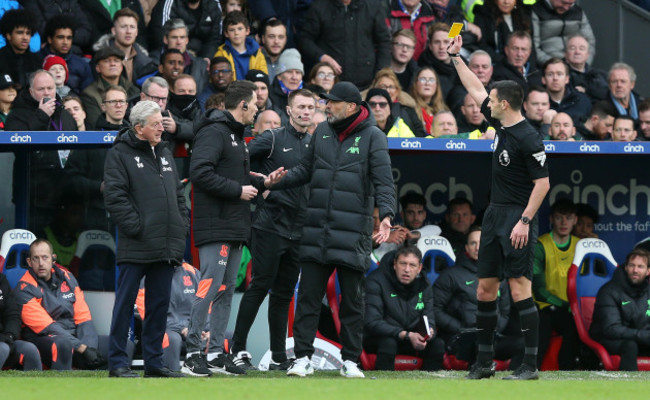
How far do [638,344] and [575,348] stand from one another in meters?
0.67

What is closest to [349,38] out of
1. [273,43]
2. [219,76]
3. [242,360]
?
[273,43]

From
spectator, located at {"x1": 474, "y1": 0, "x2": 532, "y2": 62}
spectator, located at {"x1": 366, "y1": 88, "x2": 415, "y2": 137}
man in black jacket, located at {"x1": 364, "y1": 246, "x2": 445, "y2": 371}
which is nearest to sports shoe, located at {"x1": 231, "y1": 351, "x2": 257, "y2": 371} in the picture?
man in black jacket, located at {"x1": 364, "y1": 246, "x2": 445, "y2": 371}

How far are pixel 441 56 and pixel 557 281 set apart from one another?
343 centimetres

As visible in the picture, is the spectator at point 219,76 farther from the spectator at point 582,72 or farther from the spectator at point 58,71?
the spectator at point 582,72

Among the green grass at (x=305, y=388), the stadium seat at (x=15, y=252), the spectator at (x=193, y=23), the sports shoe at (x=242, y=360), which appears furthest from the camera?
the spectator at (x=193, y=23)

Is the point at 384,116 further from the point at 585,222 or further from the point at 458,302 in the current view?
the point at 585,222

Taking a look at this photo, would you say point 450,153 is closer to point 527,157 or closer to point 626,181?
point 626,181

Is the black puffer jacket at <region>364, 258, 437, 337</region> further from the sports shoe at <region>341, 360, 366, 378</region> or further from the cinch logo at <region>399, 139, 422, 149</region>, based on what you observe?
the sports shoe at <region>341, 360, 366, 378</region>

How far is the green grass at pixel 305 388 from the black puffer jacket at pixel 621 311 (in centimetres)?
282

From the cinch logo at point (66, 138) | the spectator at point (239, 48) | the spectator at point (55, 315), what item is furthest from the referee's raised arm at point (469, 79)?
the spectator at point (239, 48)

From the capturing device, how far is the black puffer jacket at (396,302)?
40.9 ft

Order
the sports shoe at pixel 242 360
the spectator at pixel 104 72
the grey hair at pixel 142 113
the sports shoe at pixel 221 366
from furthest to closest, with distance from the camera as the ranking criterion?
Result: the spectator at pixel 104 72, the sports shoe at pixel 242 360, the sports shoe at pixel 221 366, the grey hair at pixel 142 113

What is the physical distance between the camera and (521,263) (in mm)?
9781

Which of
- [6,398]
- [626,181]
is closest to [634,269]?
[626,181]
